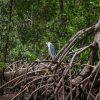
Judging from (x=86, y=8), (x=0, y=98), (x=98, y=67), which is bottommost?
(x=0, y=98)

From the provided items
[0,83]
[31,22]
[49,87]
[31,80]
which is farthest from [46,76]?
[31,22]

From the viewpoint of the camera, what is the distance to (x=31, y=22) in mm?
12070

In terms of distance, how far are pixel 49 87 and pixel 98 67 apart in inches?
33.4

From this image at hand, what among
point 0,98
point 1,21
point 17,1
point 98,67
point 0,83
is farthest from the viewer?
point 17,1

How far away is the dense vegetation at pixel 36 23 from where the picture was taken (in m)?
8.51

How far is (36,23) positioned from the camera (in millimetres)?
12195

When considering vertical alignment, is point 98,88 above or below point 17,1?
below

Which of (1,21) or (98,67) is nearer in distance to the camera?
(98,67)

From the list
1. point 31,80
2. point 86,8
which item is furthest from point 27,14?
point 31,80

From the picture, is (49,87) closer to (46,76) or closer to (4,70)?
(46,76)

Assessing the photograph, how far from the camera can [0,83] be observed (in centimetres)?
750

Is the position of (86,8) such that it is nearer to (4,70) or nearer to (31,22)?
(4,70)

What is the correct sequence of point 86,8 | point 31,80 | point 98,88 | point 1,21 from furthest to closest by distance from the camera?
point 1,21 → point 86,8 → point 31,80 → point 98,88

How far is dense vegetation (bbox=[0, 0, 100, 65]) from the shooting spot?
27.9 feet
